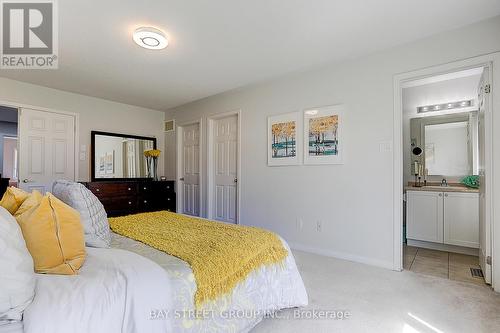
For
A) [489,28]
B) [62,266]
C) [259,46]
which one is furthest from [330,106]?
[62,266]

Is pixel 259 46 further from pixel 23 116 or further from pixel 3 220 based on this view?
pixel 23 116

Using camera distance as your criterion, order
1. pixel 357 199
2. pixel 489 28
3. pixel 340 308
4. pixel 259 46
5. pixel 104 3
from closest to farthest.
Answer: pixel 340 308 → pixel 104 3 → pixel 489 28 → pixel 259 46 → pixel 357 199

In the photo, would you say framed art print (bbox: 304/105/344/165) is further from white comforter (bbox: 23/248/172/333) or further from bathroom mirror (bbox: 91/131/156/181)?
bathroom mirror (bbox: 91/131/156/181)

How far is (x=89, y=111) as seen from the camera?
4449mm

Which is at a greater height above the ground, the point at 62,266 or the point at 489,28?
the point at 489,28

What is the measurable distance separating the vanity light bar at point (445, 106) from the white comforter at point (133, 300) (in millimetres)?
4055

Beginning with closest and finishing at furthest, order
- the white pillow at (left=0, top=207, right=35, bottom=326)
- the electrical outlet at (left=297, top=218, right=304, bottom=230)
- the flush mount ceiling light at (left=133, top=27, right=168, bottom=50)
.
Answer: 1. the white pillow at (left=0, top=207, right=35, bottom=326)
2. the flush mount ceiling light at (left=133, top=27, right=168, bottom=50)
3. the electrical outlet at (left=297, top=218, right=304, bottom=230)

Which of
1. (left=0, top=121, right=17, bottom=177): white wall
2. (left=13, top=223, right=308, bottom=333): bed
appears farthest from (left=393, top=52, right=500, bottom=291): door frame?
(left=0, top=121, right=17, bottom=177): white wall

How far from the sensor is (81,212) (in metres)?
1.47

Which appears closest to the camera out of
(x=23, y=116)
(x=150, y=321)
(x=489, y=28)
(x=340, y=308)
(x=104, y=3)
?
(x=150, y=321)

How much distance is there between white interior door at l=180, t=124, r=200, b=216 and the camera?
4897 mm

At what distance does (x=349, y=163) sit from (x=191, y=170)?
3.09 m

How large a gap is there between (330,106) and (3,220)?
10.2 ft

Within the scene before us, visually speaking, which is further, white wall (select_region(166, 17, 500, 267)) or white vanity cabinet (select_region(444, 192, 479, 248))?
white vanity cabinet (select_region(444, 192, 479, 248))
